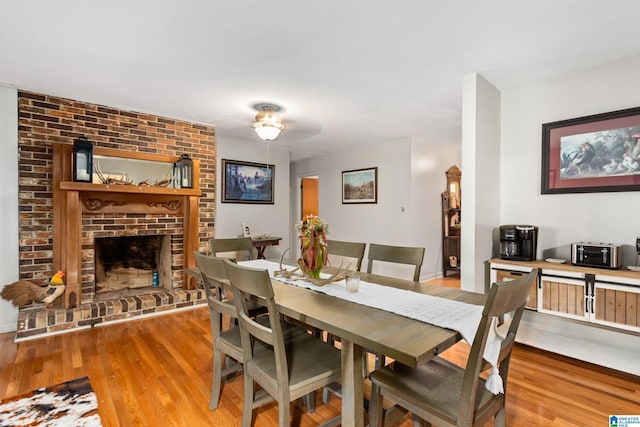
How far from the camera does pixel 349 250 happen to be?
8.86ft

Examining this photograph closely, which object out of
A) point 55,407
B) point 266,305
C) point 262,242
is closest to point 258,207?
point 262,242

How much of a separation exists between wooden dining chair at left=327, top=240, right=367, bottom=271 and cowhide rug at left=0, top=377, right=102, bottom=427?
72.7 inches

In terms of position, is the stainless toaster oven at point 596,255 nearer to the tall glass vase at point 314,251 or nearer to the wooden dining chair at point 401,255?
the wooden dining chair at point 401,255

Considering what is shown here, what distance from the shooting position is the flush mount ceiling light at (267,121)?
3695 mm

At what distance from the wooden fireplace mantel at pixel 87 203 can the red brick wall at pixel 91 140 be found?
101mm

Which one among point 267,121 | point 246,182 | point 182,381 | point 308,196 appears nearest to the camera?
point 182,381

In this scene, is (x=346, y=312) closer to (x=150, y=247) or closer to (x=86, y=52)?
(x=86, y=52)

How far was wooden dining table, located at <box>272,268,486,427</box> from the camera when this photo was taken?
1.15 m

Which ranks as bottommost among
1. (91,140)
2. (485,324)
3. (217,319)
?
(217,319)

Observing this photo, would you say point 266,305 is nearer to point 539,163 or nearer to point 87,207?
point 539,163

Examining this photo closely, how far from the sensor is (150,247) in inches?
172

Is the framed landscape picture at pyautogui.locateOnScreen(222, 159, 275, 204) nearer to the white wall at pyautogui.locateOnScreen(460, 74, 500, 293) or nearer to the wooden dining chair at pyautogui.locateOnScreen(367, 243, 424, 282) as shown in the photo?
the wooden dining chair at pyautogui.locateOnScreen(367, 243, 424, 282)

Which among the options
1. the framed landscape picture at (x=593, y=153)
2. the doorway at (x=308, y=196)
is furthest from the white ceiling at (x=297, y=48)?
the doorway at (x=308, y=196)

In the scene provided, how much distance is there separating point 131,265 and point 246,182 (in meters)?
2.03
